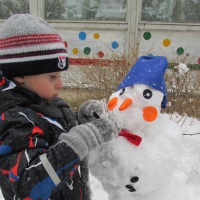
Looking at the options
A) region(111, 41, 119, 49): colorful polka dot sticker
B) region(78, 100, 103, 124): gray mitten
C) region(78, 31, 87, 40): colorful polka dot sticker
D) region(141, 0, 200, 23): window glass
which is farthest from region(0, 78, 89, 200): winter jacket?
region(141, 0, 200, 23): window glass

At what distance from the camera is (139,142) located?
3.85 ft

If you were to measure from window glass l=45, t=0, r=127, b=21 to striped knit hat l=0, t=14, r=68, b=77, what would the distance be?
4.25m

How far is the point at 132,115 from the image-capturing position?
1.17 metres

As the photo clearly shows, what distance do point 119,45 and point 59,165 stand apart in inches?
171

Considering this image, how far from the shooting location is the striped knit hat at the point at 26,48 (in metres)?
0.91

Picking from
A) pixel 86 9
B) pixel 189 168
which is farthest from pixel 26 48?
pixel 86 9

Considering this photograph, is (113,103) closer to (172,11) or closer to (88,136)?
(88,136)

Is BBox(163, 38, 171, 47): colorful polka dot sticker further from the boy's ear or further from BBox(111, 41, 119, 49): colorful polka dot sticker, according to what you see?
the boy's ear

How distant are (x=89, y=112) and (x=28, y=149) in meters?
0.43

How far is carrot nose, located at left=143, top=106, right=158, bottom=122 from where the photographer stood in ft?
3.87

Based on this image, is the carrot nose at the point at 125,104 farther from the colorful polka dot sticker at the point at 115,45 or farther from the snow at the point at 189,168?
the colorful polka dot sticker at the point at 115,45

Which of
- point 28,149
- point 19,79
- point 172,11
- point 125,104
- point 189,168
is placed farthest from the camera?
point 172,11

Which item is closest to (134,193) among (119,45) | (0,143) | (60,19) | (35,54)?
(0,143)

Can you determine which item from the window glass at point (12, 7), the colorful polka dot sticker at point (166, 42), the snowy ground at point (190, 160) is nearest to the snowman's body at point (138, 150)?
the snowy ground at point (190, 160)
